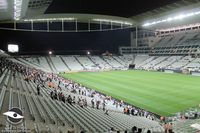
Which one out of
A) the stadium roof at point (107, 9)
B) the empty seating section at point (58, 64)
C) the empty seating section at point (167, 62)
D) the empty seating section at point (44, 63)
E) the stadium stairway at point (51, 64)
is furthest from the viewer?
the empty seating section at point (58, 64)

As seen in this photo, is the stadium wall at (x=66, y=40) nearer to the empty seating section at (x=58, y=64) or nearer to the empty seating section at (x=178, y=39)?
the empty seating section at (x=58, y=64)

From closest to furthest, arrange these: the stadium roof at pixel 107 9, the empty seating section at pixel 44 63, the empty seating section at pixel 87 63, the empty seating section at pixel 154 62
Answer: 1. the stadium roof at pixel 107 9
2. the empty seating section at pixel 44 63
3. the empty seating section at pixel 154 62
4. the empty seating section at pixel 87 63

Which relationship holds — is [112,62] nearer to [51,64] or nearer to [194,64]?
[51,64]

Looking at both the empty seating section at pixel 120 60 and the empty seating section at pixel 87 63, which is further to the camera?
the empty seating section at pixel 120 60

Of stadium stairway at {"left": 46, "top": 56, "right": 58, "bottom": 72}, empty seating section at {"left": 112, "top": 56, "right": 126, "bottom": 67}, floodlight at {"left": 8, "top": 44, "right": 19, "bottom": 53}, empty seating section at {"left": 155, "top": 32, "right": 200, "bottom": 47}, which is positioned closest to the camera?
floodlight at {"left": 8, "top": 44, "right": 19, "bottom": 53}

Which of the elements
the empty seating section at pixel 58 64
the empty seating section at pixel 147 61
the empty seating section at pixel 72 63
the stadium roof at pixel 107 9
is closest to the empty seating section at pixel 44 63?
the empty seating section at pixel 58 64

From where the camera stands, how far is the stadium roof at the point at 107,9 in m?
51.3

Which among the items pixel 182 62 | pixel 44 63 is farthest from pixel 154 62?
pixel 44 63

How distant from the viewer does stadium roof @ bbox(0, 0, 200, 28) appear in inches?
2021

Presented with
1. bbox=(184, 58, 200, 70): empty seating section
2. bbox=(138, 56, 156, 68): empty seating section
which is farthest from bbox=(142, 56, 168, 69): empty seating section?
bbox=(184, 58, 200, 70): empty seating section

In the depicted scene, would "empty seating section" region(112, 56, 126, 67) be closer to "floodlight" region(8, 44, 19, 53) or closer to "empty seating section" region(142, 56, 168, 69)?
"empty seating section" region(142, 56, 168, 69)

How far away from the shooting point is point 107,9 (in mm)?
59875

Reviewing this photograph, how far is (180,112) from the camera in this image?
76.7ft

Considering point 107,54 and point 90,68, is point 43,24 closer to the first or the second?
point 90,68
